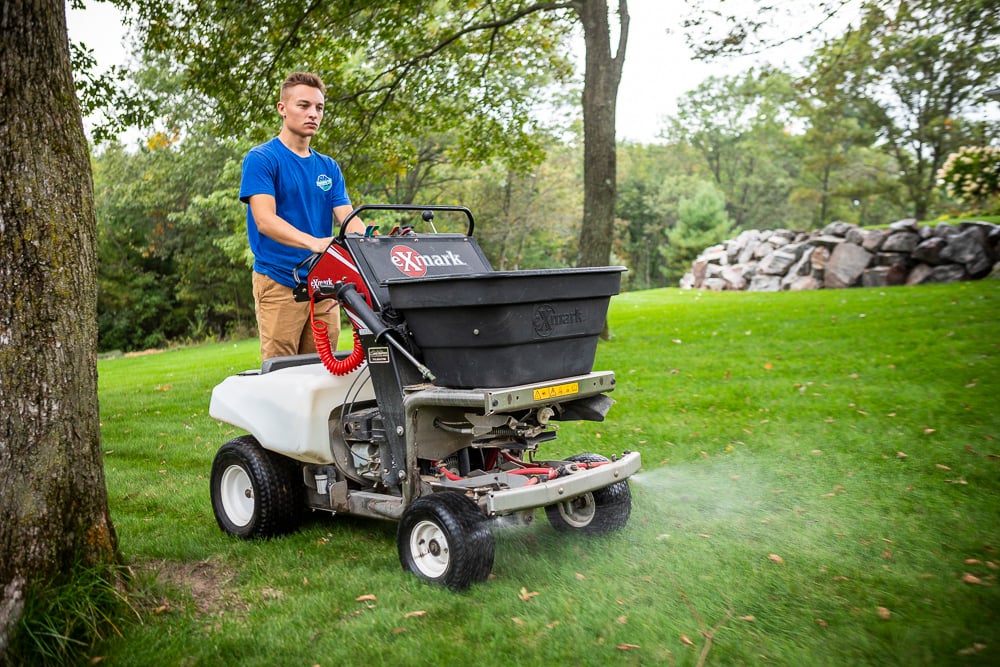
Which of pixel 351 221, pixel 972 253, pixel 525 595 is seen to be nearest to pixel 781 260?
pixel 972 253

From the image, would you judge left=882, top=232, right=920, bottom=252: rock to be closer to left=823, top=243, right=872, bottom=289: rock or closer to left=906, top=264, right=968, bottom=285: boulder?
left=906, top=264, right=968, bottom=285: boulder

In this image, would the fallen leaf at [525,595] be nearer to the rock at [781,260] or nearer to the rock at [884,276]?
the rock at [884,276]

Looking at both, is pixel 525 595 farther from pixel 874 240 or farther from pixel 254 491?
pixel 874 240

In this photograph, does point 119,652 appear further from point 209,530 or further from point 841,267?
point 841,267

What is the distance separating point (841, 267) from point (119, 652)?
18.4 meters

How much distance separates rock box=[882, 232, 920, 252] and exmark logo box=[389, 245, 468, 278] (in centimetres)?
1567

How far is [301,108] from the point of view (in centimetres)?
413

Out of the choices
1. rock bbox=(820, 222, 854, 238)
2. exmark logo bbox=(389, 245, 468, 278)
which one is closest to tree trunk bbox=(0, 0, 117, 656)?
exmark logo bbox=(389, 245, 468, 278)

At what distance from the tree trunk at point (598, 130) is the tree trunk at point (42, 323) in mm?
8377

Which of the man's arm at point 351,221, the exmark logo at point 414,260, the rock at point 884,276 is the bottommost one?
the rock at point 884,276

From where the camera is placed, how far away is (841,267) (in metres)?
18.7

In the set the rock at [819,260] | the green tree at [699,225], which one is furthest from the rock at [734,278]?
the green tree at [699,225]

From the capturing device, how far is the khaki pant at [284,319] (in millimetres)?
4387

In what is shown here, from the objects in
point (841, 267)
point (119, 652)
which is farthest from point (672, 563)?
point (841, 267)
